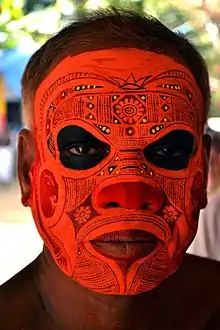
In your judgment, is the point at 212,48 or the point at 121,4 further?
the point at 212,48

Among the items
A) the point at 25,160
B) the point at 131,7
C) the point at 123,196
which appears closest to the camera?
the point at 123,196

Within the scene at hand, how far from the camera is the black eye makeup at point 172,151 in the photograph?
74 centimetres

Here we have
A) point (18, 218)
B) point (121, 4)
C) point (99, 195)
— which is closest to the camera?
point (99, 195)

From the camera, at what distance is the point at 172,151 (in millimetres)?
761

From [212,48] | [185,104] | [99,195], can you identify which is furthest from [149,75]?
[212,48]

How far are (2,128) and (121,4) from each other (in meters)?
0.30

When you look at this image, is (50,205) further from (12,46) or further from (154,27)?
(12,46)

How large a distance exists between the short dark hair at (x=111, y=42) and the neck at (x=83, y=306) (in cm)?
23

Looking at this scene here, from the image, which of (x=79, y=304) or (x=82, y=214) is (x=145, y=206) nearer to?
(x=82, y=214)

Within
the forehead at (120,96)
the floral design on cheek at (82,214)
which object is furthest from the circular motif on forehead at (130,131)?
the floral design on cheek at (82,214)

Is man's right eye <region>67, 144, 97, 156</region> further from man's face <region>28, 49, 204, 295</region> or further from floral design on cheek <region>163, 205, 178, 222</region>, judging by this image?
floral design on cheek <region>163, 205, 178, 222</region>

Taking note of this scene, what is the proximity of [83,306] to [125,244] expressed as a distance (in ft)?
0.45

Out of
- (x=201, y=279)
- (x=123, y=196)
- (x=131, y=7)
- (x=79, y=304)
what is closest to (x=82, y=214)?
(x=123, y=196)

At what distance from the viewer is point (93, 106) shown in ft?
2.40
